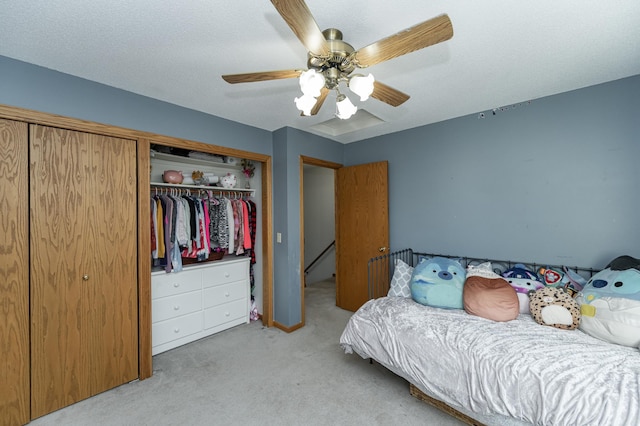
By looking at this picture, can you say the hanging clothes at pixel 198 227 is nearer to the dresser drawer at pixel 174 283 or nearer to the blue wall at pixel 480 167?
A: the dresser drawer at pixel 174 283

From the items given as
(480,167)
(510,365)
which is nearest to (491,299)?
(510,365)

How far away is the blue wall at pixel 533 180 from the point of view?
210 cm

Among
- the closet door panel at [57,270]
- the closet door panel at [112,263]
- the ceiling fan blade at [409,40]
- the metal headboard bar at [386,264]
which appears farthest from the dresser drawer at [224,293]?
the ceiling fan blade at [409,40]

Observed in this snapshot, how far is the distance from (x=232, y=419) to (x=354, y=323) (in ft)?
3.66

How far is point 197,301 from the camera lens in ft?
9.57

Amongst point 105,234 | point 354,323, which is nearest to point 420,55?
point 354,323

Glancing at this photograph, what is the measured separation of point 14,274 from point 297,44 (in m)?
2.34

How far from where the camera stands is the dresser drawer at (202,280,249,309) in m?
3.00

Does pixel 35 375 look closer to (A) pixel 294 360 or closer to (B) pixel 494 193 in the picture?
(A) pixel 294 360

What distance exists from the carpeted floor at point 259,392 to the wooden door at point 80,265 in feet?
0.72

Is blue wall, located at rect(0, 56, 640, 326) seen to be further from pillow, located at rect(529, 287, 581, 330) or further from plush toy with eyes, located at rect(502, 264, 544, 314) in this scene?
pillow, located at rect(529, 287, 581, 330)

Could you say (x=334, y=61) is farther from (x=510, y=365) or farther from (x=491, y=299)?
(x=491, y=299)

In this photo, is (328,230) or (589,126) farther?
(328,230)

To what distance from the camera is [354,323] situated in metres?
2.31
